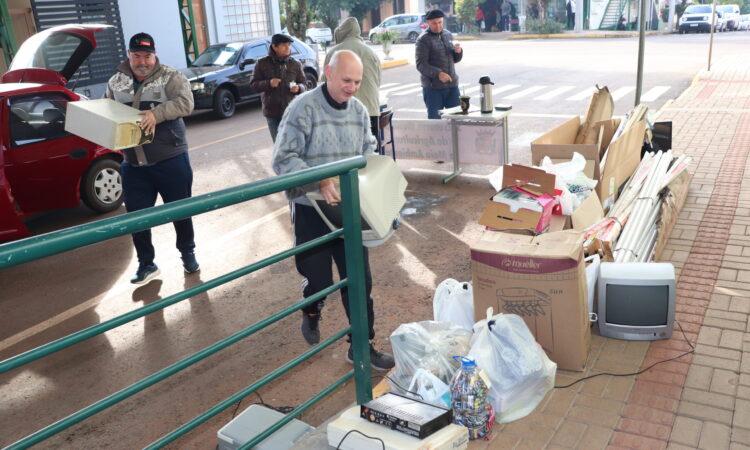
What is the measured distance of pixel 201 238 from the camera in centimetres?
722

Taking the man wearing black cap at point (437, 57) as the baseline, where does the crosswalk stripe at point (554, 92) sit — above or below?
below

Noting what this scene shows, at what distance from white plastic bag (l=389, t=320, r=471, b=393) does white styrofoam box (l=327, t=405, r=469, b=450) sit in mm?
623

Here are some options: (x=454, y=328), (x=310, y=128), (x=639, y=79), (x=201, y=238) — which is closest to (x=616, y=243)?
(x=454, y=328)

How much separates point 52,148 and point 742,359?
6881mm

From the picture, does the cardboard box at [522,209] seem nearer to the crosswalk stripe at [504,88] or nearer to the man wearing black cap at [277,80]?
the man wearing black cap at [277,80]

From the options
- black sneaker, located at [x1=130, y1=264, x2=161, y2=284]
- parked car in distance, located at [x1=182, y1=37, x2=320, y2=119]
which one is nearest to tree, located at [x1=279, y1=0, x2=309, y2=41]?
parked car in distance, located at [x1=182, y1=37, x2=320, y2=119]

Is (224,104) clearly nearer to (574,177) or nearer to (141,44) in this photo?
(141,44)

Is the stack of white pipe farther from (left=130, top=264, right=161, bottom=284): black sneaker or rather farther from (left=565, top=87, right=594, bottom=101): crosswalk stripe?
(left=565, top=87, right=594, bottom=101): crosswalk stripe

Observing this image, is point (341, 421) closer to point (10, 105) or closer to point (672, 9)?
point (10, 105)

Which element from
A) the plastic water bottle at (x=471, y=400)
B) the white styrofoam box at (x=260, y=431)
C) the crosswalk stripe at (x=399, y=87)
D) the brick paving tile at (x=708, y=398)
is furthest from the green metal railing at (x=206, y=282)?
the crosswalk stripe at (x=399, y=87)

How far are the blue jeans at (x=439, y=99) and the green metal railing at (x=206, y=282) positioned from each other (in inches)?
258

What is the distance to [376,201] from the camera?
3285 mm

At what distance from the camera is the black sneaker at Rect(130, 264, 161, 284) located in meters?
6.04

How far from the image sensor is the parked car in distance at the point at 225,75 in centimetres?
1456
